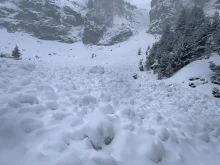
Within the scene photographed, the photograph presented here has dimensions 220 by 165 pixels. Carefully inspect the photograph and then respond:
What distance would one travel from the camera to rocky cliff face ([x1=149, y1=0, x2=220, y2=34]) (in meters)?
75.3

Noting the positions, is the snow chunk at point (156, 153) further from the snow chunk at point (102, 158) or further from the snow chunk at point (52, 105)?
the snow chunk at point (52, 105)

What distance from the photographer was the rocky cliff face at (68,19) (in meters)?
72.9

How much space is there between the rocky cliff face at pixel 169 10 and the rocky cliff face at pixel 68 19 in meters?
11.0

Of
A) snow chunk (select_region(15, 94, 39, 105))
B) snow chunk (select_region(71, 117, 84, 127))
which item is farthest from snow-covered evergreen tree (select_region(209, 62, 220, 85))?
snow chunk (select_region(15, 94, 39, 105))

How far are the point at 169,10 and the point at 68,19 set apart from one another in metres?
56.9

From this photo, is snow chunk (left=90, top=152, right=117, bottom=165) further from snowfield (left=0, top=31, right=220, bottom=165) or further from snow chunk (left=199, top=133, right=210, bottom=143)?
snow chunk (left=199, top=133, right=210, bottom=143)

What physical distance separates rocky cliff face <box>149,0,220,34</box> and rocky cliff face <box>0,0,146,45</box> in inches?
432

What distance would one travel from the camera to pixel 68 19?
267ft

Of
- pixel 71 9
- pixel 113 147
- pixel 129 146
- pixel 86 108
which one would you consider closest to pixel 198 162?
pixel 129 146

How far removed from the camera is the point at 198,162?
3.55 meters

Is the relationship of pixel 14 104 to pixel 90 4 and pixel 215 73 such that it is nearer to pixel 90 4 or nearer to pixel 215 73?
pixel 215 73

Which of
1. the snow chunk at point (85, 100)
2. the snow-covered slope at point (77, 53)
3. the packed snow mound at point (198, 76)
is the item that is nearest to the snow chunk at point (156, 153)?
the snow chunk at point (85, 100)

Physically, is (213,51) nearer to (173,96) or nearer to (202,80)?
(202,80)

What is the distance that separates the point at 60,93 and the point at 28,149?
2728 millimetres
